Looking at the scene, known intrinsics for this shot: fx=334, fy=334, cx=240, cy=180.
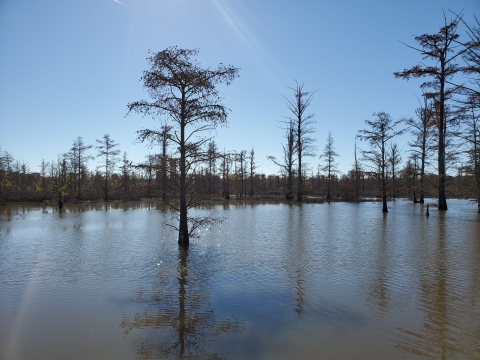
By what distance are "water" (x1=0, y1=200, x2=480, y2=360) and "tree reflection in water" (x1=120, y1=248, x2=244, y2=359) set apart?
0.02 meters

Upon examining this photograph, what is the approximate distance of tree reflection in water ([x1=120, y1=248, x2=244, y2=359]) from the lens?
4773 millimetres

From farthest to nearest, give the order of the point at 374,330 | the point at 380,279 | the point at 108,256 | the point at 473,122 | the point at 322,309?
the point at 473,122, the point at 108,256, the point at 380,279, the point at 322,309, the point at 374,330

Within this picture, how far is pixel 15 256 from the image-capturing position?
1111 centimetres

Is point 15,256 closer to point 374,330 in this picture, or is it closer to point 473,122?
point 374,330

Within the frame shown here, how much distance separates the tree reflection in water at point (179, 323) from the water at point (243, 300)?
0.08 ft

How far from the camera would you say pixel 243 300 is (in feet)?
22.5

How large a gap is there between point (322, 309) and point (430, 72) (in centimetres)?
2260

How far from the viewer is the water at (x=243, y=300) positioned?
16.0ft

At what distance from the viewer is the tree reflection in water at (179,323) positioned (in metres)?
4.77

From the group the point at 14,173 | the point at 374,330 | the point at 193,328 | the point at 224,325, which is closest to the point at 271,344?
the point at 224,325

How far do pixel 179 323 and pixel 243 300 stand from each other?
161 centimetres

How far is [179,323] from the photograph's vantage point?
571 cm

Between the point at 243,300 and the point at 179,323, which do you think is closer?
the point at 179,323

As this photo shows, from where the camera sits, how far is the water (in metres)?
4.86
